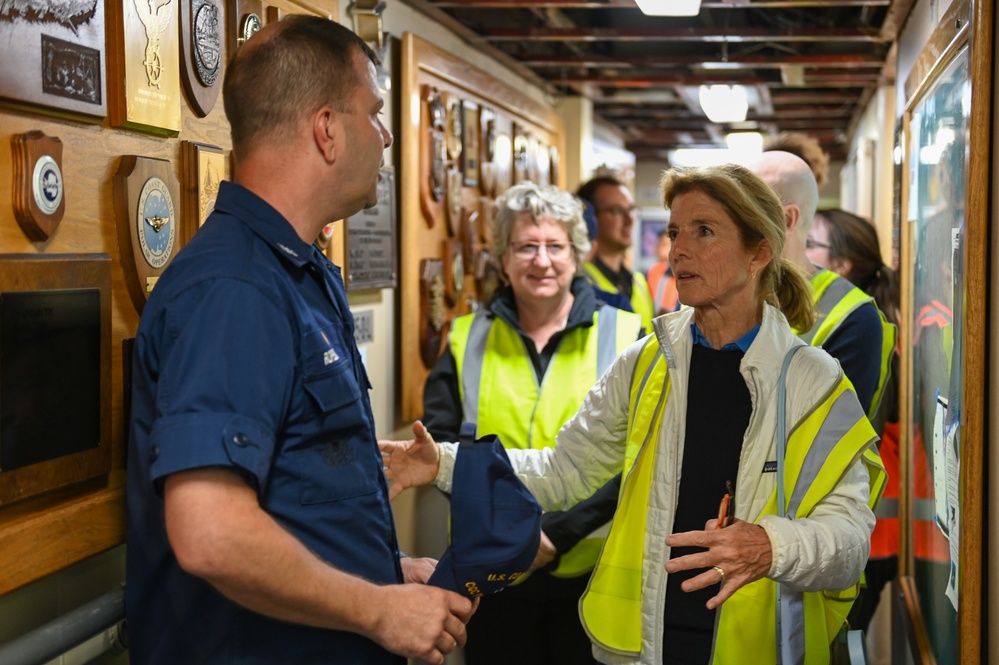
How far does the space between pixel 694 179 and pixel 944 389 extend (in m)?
0.85

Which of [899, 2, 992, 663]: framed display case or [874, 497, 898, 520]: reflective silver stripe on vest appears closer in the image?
[899, 2, 992, 663]: framed display case

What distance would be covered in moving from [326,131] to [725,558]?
3.04ft

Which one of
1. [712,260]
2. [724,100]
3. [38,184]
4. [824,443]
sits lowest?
[824,443]

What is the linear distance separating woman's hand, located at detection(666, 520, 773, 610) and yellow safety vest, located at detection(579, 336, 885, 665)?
17cm

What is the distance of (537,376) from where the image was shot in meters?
2.86

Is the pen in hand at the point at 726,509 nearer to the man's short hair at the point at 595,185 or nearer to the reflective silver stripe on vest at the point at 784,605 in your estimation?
the reflective silver stripe on vest at the point at 784,605

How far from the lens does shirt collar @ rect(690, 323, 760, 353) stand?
202cm

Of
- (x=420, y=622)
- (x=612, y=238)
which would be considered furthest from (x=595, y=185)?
(x=420, y=622)

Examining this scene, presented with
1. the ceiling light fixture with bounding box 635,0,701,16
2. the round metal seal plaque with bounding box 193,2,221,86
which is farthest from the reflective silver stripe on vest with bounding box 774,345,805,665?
the ceiling light fixture with bounding box 635,0,701,16

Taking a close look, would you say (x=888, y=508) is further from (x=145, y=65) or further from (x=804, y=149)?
(x=145, y=65)

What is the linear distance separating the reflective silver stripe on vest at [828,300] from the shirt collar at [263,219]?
1417 millimetres

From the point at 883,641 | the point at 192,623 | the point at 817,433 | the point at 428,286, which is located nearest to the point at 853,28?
the point at 428,286

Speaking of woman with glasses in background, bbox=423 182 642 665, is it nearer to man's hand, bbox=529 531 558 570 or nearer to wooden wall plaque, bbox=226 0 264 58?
man's hand, bbox=529 531 558 570

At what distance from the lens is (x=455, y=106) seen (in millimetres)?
4414
